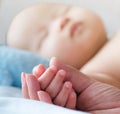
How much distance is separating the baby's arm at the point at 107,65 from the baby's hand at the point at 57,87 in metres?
0.20

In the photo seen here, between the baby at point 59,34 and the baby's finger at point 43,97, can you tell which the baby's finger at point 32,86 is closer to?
the baby's finger at point 43,97

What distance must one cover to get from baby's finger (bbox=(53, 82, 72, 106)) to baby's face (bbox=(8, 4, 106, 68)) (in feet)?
1.16

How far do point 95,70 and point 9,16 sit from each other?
1.68ft

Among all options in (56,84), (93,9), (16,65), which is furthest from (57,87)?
(93,9)

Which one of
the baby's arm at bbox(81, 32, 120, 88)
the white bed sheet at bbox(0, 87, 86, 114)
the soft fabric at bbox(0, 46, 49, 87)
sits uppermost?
the white bed sheet at bbox(0, 87, 86, 114)

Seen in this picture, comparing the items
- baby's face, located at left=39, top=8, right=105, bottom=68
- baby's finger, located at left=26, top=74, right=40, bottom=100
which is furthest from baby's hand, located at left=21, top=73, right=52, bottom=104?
baby's face, located at left=39, top=8, right=105, bottom=68

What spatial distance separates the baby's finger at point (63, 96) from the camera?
0.57 m

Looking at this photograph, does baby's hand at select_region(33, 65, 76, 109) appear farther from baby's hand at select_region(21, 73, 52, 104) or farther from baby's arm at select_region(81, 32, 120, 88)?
baby's arm at select_region(81, 32, 120, 88)

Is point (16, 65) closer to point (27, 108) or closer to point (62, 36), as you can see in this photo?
point (62, 36)

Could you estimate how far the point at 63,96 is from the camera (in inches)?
22.4

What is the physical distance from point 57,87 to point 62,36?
37 cm

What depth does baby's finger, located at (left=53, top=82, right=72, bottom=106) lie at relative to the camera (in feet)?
1.86

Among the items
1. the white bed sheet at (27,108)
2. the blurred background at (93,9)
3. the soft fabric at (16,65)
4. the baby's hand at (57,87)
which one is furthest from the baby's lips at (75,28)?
the white bed sheet at (27,108)

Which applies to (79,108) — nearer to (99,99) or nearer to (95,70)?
(99,99)
